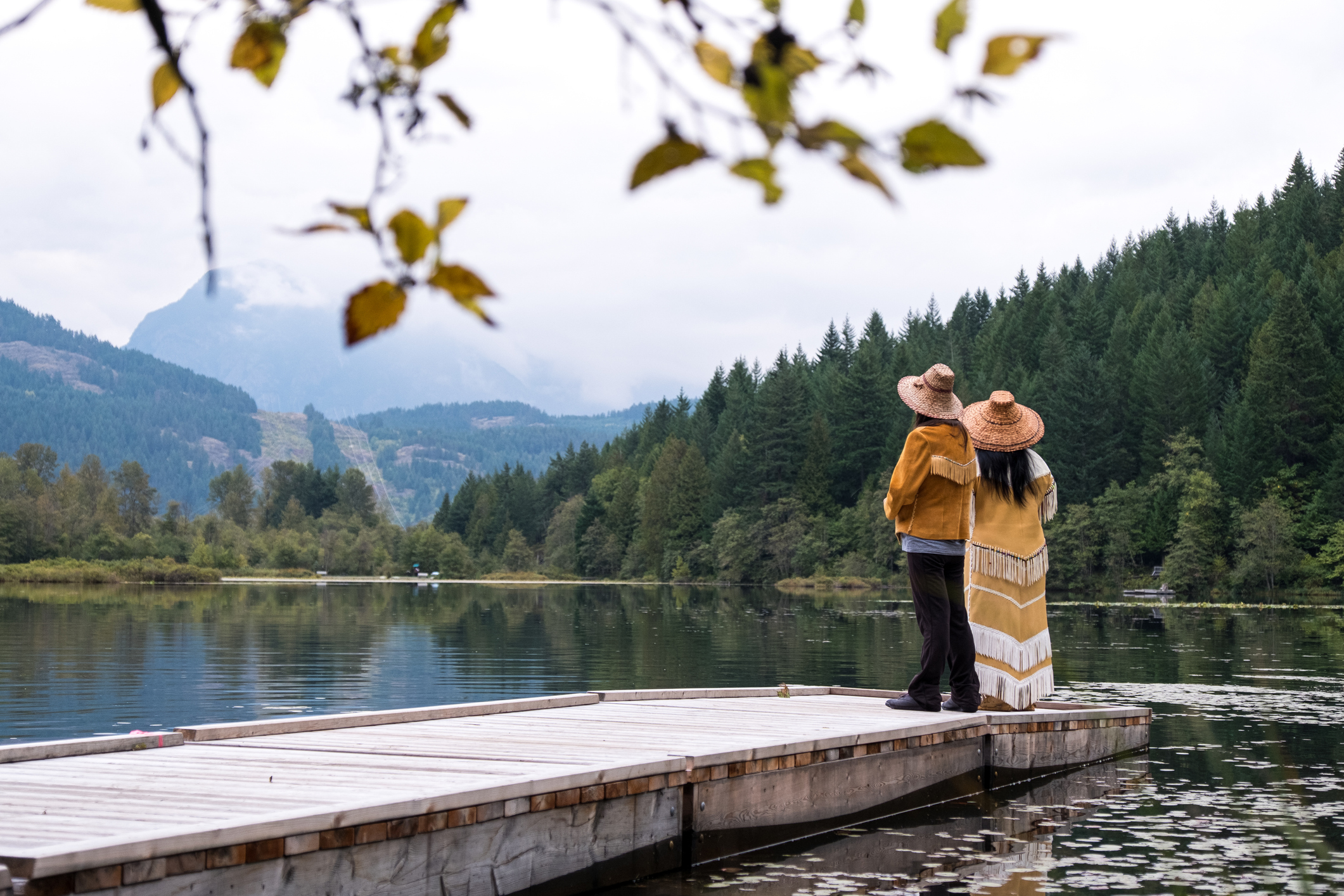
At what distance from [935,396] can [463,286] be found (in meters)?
7.93

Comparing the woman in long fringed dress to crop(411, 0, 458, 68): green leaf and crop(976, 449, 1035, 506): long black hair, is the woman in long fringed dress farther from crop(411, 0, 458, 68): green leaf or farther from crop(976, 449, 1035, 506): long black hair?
crop(411, 0, 458, 68): green leaf

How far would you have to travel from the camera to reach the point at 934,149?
1.34 meters

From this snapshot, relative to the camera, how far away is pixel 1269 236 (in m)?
101

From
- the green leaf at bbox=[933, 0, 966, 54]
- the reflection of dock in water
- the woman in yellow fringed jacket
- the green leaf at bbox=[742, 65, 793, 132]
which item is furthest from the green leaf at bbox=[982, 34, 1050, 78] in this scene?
the woman in yellow fringed jacket

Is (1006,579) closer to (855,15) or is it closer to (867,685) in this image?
(867,685)

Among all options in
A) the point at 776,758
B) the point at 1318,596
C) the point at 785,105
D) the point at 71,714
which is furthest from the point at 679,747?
the point at 1318,596

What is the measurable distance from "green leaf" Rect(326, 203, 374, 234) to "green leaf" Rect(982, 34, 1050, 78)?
2.37 ft

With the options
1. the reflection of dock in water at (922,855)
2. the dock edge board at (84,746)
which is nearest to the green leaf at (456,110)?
the reflection of dock in water at (922,855)

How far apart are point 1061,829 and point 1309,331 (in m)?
71.2

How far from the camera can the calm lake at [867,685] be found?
6.91 m

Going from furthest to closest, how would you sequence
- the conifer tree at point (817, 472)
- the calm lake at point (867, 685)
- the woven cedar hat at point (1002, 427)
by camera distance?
the conifer tree at point (817, 472)
the woven cedar hat at point (1002, 427)
the calm lake at point (867, 685)

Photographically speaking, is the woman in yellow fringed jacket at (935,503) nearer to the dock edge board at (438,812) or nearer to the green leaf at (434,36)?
the dock edge board at (438,812)

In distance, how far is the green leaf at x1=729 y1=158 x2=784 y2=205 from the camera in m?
1.39

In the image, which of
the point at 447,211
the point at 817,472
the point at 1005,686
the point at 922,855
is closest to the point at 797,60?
the point at 447,211
